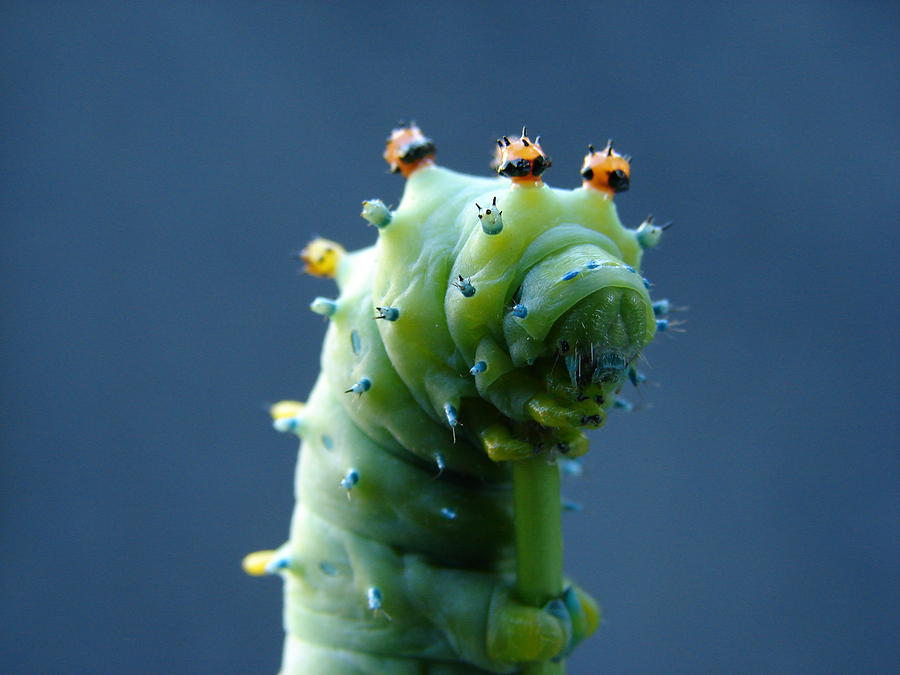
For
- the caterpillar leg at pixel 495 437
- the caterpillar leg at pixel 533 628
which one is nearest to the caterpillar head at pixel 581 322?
the caterpillar leg at pixel 495 437

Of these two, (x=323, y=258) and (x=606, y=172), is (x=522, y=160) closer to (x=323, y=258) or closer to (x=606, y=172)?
(x=606, y=172)

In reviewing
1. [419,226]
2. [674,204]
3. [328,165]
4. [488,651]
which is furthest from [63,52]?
[488,651]

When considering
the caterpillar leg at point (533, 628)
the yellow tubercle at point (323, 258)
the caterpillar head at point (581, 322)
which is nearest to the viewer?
the caterpillar head at point (581, 322)

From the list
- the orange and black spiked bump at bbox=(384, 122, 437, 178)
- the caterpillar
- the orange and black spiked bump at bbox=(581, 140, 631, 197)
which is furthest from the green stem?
the orange and black spiked bump at bbox=(384, 122, 437, 178)

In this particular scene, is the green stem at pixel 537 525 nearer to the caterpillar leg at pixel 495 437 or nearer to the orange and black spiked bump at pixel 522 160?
the caterpillar leg at pixel 495 437

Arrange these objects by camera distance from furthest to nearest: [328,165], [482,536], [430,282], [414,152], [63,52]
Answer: [328,165]
[63,52]
[482,536]
[414,152]
[430,282]

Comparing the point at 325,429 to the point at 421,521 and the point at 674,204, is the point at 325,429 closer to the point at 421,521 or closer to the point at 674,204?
the point at 421,521
